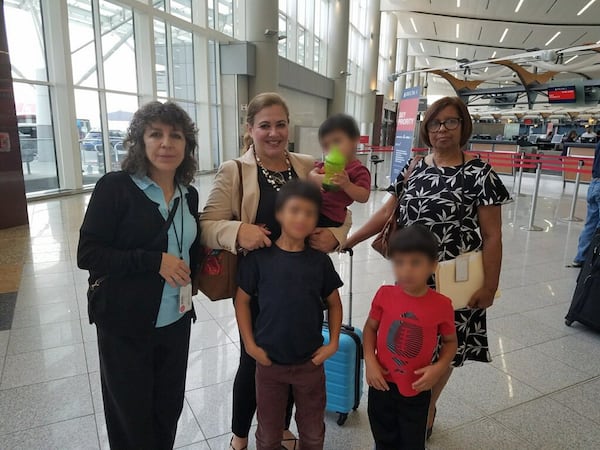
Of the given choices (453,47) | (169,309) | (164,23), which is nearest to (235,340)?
(169,309)

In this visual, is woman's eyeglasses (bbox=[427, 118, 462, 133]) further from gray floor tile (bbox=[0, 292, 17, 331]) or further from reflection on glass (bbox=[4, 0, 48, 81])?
reflection on glass (bbox=[4, 0, 48, 81])

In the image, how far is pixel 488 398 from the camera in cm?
226

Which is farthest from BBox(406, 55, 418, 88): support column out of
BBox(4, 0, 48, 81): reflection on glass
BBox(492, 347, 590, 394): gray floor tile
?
BBox(492, 347, 590, 394): gray floor tile

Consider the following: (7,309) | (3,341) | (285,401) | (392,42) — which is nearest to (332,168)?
(285,401)

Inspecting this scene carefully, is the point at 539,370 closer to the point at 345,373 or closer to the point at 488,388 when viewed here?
the point at 488,388

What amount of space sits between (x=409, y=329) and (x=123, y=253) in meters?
0.96

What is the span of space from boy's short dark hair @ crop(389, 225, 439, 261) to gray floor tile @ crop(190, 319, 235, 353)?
186cm

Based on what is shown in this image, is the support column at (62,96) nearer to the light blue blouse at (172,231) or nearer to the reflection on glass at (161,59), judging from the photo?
the reflection on glass at (161,59)

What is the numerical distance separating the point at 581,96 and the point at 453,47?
783 inches

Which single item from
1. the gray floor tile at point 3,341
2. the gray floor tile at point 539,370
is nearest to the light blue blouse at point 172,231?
the gray floor tile at point 3,341

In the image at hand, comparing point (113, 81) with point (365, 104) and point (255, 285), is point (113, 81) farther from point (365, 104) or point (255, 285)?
point (365, 104)

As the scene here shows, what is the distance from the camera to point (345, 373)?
1.93m

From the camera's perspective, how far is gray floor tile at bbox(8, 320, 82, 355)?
2.73 m

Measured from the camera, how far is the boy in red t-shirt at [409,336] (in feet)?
4.42
